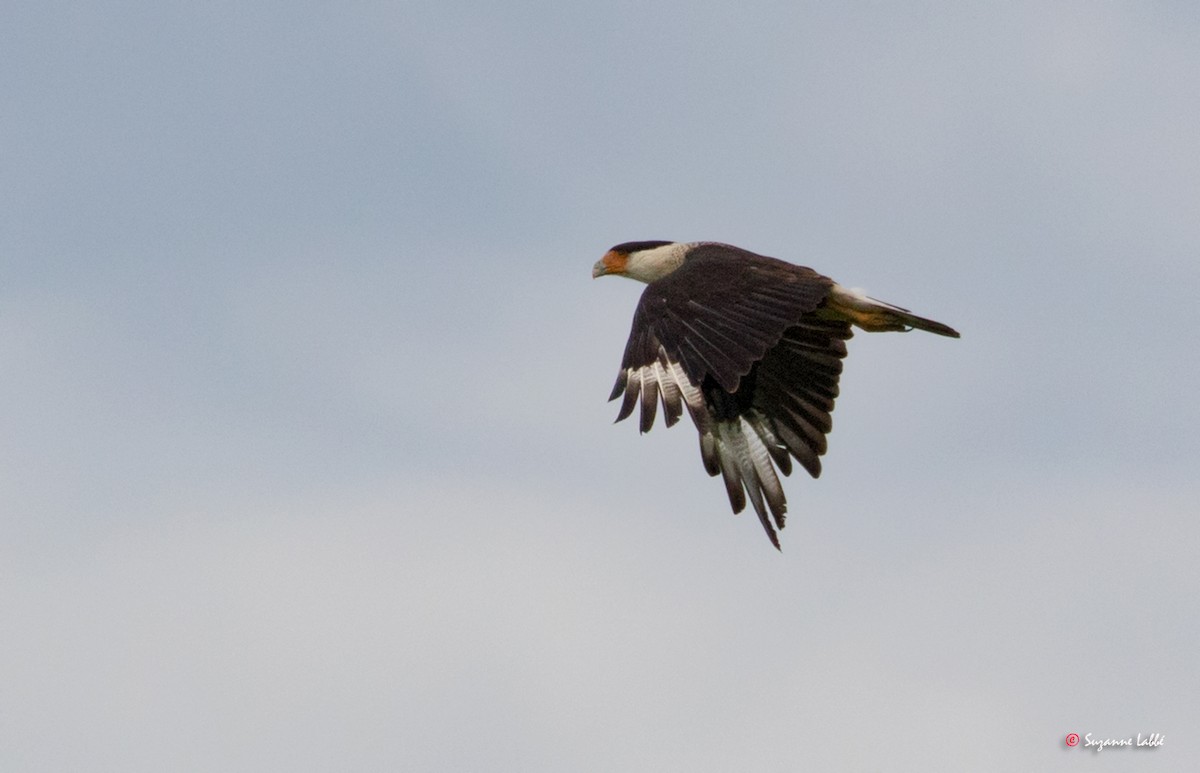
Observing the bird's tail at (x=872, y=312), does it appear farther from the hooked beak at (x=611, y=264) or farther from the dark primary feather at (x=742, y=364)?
the hooked beak at (x=611, y=264)

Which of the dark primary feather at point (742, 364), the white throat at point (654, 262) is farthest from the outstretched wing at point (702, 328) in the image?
the white throat at point (654, 262)

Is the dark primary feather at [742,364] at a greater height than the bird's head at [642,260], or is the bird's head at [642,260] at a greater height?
the bird's head at [642,260]

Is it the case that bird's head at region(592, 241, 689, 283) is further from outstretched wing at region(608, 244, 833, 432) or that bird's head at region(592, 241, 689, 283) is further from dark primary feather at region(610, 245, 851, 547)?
outstretched wing at region(608, 244, 833, 432)

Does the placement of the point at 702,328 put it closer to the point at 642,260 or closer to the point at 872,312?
the point at 872,312

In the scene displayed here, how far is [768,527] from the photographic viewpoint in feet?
28.0

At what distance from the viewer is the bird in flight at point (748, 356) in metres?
7.91

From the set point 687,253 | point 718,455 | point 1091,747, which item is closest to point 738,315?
point 718,455

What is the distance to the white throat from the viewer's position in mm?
10023

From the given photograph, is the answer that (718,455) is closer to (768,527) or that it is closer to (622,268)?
(768,527)

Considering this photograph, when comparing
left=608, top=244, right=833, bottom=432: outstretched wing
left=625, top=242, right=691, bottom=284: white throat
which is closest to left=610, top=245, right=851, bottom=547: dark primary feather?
left=608, top=244, right=833, bottom=432: outstretched wing

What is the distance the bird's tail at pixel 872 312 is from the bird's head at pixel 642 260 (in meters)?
1.39

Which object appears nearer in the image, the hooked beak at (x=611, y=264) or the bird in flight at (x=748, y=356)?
the bird in flight at (x=748, y=356)

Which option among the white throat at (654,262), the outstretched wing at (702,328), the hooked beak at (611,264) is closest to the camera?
the outstretched wing at (702,328)

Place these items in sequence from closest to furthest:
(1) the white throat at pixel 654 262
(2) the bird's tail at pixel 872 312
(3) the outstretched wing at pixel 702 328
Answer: (3) the outstretched wing at pixel 702 328
(2) the bird's tail at pixel 872 312
(1) the white throat at pixel 654 262
